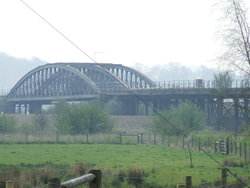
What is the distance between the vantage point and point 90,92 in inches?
5113

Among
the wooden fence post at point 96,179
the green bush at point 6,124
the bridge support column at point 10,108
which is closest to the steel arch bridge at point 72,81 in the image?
the bridge support column at point 10,108

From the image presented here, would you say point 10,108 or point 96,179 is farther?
point 10,108

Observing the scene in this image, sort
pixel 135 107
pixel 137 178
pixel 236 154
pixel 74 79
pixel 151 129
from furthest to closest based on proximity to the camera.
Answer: pixel 74 79 → pixel 135 107 → pixel 151 129 → pixel 236 154 → pixel 137 178

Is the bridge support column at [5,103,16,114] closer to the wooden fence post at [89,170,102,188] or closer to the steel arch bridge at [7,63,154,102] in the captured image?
the steel arch bridge at [7,63,154,102]

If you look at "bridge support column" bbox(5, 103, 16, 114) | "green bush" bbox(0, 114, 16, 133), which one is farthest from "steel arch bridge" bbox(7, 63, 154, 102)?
"green bush" bbox(0, 114, 16, 133)

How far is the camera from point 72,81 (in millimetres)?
138125

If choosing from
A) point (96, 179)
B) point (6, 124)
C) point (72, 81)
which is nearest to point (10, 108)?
point (72, 81)

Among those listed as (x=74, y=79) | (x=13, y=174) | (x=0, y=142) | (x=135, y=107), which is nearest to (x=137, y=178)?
(x=13, y=174)

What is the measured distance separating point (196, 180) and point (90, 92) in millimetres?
106598

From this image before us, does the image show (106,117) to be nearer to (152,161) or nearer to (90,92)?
(152,161)

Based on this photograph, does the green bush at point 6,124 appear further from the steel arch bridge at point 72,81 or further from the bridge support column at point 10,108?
the bridge support column at point 10,108

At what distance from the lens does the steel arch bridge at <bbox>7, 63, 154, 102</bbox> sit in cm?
13066

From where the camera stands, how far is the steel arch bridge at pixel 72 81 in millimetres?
130663

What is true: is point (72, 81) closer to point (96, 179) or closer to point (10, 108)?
point (10, 108)
